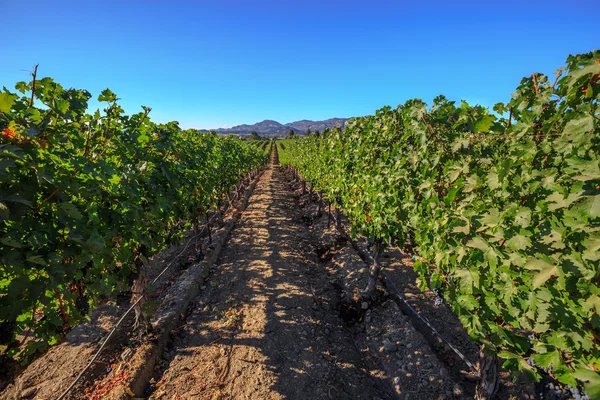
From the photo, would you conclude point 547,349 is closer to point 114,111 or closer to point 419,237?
point 419,237

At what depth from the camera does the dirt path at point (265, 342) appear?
4496 mm

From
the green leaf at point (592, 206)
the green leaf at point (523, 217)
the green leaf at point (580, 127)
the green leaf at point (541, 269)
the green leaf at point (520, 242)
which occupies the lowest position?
the green leaf at point (541, 269)

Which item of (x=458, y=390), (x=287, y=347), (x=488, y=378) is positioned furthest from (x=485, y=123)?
(x=287, y=347)

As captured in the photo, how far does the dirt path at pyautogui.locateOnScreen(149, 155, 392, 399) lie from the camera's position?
4.50m

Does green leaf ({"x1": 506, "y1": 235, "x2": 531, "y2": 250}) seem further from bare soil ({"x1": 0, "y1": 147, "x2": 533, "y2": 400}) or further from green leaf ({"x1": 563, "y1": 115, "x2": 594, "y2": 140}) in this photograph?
bare soil ({"x1": 0, "y1": 147, "x2": 533, "y2": 400})

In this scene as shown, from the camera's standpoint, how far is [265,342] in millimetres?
5363

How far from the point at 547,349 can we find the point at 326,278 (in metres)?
6.02

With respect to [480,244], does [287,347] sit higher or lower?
lower

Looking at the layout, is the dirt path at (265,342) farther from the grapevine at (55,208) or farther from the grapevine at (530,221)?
the grapevine at (530,221)

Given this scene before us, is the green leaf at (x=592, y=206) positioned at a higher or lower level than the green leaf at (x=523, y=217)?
higher

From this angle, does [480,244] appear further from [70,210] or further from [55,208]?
[55,208]

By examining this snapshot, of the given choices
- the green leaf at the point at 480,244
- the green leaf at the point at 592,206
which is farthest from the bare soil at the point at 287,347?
the green leaf at the point at 592,206

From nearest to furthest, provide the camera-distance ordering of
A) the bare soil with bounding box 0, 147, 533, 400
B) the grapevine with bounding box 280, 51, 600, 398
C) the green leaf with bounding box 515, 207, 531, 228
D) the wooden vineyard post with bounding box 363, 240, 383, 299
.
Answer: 1. the grapevine with bounding box 280, 51, 600, 398
2. the green leaf with bounding box 515, 207, 531, 228
3. the bare soil with bounding box 0, 147, 533, 400
4. the wooden vineyard post with bounding box 363, 240, 383, 299

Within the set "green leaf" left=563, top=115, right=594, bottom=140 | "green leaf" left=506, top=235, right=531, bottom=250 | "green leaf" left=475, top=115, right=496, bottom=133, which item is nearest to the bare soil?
"green leaf" left=506, top=235, right=531, bottom=250
